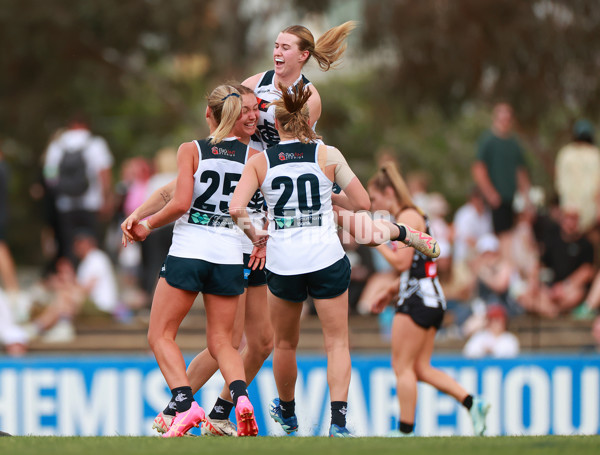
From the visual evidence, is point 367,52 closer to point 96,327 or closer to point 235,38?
point 235,38

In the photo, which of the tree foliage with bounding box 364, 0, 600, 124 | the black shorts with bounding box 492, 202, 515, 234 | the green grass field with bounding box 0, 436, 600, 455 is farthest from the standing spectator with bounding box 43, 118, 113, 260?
the tree foliage with bounding box 364, 0, 600, 124

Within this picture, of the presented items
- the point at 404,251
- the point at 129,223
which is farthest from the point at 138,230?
the point at 404,251

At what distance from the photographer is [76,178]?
12742 mm

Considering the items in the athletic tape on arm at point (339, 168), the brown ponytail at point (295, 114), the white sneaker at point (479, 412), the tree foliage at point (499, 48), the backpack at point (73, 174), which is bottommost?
the white sneaker at point (479, 412)

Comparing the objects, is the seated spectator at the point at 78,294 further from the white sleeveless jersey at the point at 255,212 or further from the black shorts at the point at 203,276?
the black shorts at the point at 203,276

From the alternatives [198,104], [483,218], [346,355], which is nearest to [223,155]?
[346,355]

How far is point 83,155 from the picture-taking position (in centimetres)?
1270

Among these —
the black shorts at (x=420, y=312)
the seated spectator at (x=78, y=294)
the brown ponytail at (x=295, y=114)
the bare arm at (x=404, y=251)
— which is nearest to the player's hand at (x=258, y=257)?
the brown ponytail at (x=295, y=114)

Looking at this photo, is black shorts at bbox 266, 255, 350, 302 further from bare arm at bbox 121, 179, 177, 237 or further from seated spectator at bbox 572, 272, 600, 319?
seated spectator at bbox 572, 272, 600, 319

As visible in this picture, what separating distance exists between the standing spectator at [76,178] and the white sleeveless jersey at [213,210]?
6.61 meters

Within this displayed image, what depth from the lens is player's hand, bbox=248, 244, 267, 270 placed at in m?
6.45

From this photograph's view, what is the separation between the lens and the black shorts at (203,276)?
634cm

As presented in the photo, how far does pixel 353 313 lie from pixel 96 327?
3.13m

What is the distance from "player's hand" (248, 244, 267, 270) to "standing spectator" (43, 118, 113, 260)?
662cm
